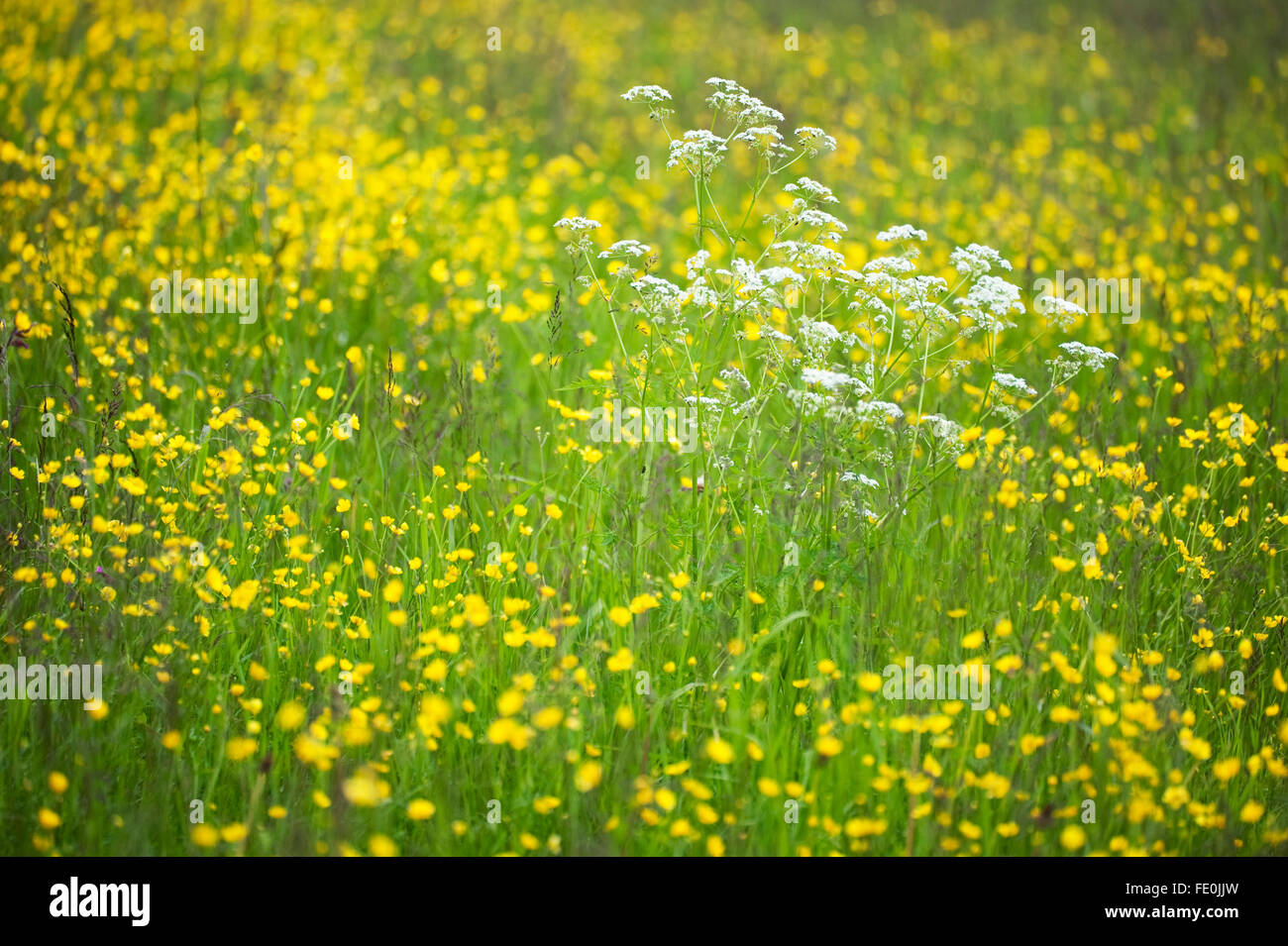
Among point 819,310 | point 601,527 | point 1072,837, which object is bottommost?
point 1072,837

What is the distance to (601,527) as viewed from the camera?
12.9 ft

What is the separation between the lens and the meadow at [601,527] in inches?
111

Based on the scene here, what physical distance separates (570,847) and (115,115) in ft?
22.7

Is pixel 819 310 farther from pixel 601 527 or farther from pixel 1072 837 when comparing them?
pixel 1072 837

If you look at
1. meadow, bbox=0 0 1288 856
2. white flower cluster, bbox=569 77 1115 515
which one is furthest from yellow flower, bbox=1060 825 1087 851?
white flower cluster, bbox=569 77 1115 515

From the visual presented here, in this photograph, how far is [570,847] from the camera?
105 inches

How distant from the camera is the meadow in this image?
282 centimetres

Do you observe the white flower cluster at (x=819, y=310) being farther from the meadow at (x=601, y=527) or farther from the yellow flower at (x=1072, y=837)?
the yellow flower at (x=1072, y=837)

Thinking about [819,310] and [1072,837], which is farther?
[819,310]

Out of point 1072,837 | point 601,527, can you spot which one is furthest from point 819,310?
point 1072,837

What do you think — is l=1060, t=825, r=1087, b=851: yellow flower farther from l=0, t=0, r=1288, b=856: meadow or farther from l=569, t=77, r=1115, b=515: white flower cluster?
l=569, t=77, r=1115, b=515: white flower cluster

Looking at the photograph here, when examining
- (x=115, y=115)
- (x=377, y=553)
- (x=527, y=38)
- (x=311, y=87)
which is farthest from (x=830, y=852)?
(x=527, y=38)

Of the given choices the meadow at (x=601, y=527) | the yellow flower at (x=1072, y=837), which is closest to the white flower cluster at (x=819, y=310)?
the meadow at (x=601, y=527)

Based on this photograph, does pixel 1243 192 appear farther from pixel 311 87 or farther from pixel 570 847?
pixel 570 847
